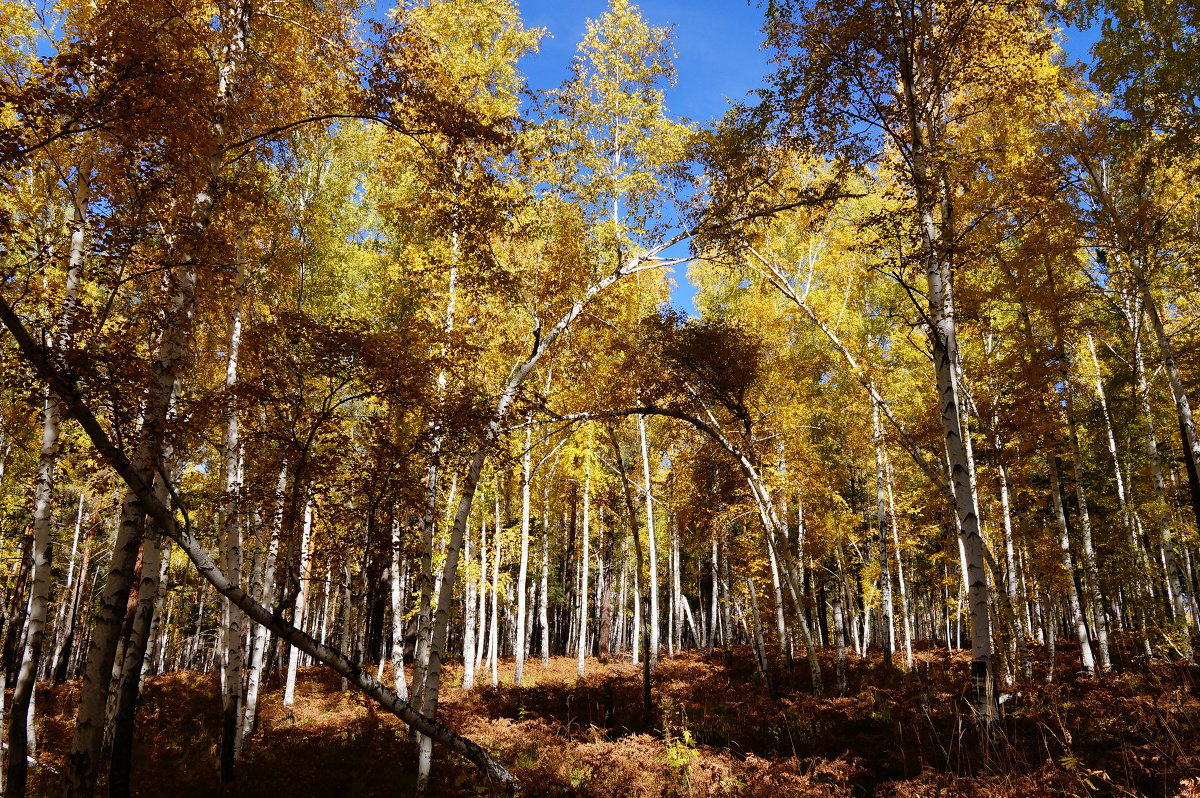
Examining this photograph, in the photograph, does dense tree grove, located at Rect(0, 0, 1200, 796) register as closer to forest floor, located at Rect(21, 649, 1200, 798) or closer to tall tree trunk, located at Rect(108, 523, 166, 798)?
tall tree trunk, located at Rect(108, 523, 166, 798)

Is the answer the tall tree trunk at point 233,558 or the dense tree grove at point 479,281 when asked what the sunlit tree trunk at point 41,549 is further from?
the tall tree trunk at point 233,558

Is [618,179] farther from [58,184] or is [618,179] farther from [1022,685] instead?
[1022,685]

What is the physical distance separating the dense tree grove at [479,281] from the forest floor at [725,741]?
0.78 metres

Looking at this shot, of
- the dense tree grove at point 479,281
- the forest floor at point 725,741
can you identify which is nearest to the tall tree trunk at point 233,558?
the dense tree grove at point 479,281

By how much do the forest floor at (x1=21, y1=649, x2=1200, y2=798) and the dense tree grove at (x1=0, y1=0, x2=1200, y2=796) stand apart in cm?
78

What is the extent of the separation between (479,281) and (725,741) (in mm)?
9010

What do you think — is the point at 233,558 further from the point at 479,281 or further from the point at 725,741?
the point at 725,741

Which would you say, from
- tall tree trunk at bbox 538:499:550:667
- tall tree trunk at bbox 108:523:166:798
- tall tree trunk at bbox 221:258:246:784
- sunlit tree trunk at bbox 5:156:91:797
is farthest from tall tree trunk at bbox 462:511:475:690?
tall tree trunk at bbox 108:523:166:798

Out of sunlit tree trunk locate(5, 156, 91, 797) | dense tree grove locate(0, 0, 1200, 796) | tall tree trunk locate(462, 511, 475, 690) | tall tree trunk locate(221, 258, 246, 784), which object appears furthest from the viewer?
tall tree trunk locate(462, 511, 475, 690)

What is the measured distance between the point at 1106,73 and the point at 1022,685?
1126 cm

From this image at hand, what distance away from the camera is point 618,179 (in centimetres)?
998

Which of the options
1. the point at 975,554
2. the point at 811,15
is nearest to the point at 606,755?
the point at 975,554

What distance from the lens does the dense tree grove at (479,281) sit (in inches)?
229

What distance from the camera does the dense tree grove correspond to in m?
5.82
